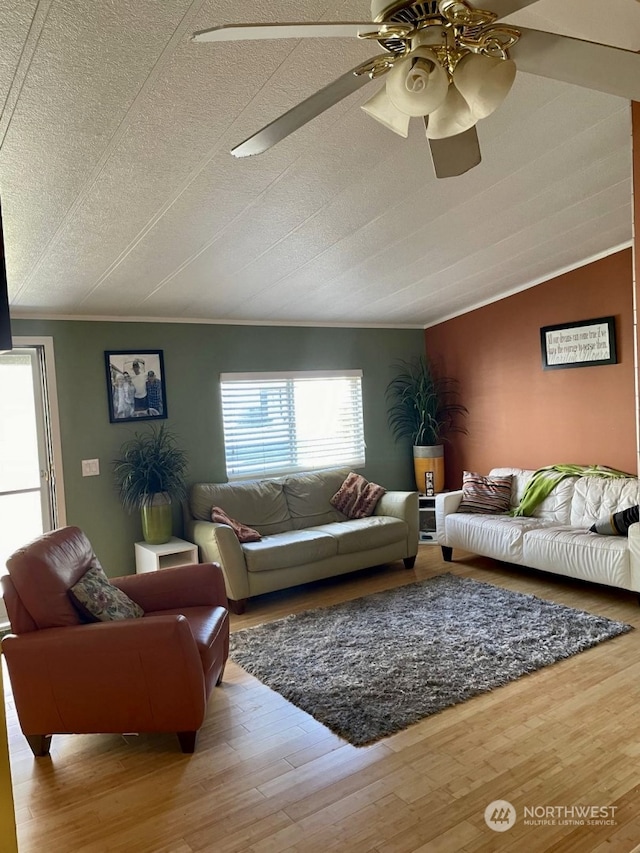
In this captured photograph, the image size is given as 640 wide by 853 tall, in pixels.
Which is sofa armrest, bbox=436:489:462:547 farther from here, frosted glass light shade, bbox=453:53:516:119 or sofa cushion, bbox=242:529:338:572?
frosted glass light shade, bbox=453:53:516:119

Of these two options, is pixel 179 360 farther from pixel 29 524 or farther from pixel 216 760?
pixel 216 760

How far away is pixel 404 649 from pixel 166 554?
187cm

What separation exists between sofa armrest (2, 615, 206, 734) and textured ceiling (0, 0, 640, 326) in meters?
1.96

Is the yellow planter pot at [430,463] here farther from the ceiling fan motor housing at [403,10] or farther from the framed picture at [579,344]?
the ceiling fan motor housing at [403,10]

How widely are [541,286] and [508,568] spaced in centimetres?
245

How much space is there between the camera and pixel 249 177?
10.1 ft

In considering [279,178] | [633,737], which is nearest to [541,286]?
[279,178]

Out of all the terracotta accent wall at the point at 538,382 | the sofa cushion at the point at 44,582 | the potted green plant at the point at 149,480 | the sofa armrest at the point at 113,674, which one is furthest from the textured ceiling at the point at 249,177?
the sofa armrest at the point at 113,674

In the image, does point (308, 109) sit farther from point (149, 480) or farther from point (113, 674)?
point (149, 480)

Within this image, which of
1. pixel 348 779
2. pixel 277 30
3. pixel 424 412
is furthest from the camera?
pixel 424 412

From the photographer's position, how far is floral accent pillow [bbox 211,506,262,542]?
4.77 m

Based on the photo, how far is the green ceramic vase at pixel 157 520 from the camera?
185 inches

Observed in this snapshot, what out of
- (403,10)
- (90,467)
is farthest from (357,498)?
(403,10)

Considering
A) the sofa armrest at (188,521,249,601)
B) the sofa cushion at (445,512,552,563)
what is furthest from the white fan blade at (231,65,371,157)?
the sofa cushion at (445,512,552,563)
